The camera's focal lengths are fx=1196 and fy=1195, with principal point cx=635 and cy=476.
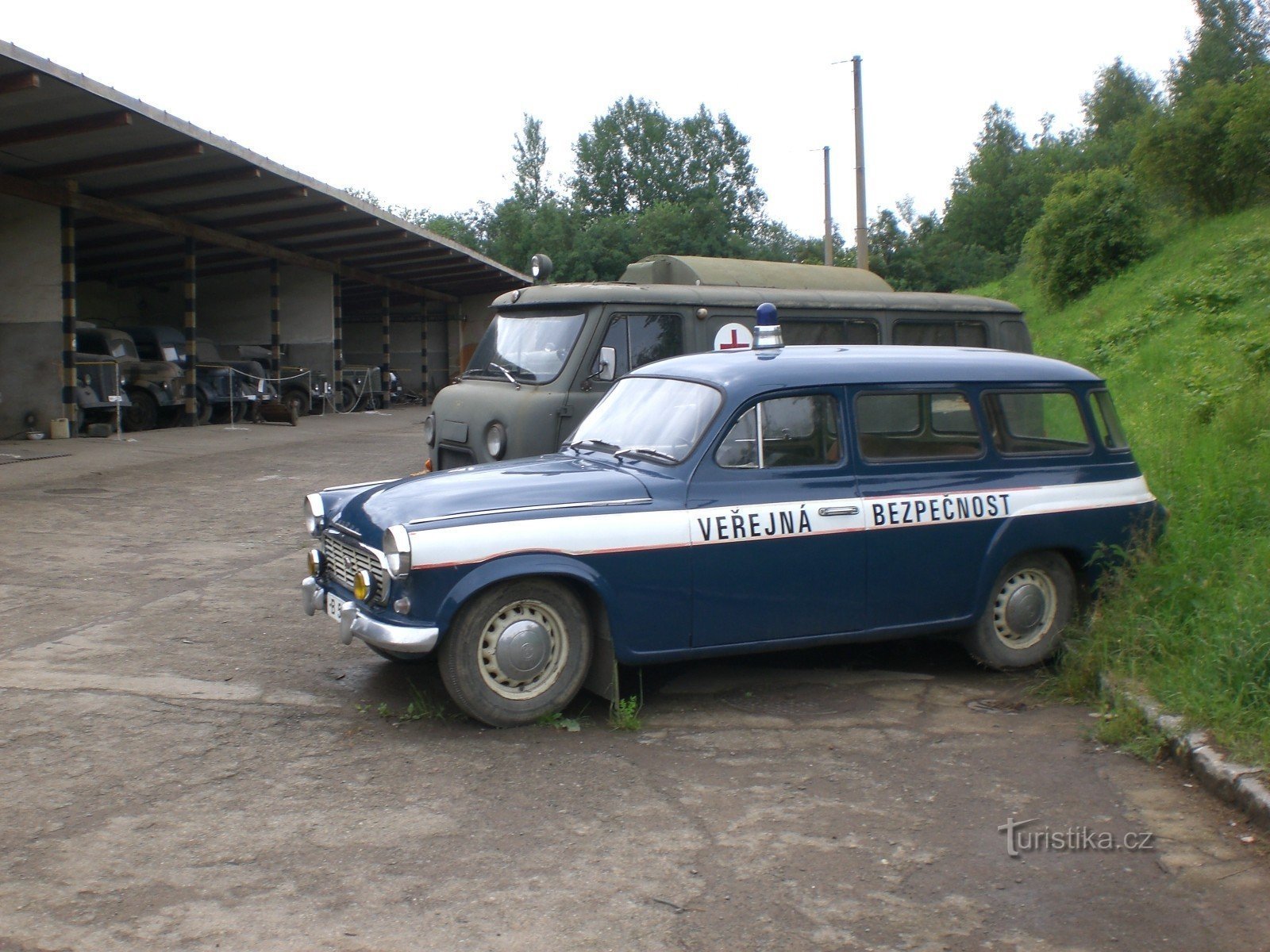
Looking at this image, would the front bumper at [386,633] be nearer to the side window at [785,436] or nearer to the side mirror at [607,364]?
the side window at [785,436]

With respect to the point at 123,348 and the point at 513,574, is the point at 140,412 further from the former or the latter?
the point at 513,574

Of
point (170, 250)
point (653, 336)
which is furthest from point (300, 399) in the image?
point (653, 336)

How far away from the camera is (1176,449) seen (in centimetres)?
875

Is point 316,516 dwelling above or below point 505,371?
below

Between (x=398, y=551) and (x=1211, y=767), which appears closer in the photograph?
(x=1211, y=767)

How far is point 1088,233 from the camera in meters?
23.6

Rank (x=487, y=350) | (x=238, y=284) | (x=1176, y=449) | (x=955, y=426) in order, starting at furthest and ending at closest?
(x=238, y=284), (x=487, y=350), (x=1176, y=449), (x=955, y=426)

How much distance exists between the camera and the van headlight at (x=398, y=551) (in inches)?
195

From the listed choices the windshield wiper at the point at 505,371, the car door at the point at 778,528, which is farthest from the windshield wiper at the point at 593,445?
the windshield wiper at the point at 505,371

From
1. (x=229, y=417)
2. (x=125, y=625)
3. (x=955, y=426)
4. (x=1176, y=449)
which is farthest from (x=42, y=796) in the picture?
(x=229, y=417)

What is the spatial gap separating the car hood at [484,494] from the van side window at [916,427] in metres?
1.24

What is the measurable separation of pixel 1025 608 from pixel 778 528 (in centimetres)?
163

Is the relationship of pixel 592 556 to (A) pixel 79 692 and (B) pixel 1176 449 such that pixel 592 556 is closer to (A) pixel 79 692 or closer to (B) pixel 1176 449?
(A) pixel 79 692

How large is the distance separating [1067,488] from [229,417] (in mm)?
22577
